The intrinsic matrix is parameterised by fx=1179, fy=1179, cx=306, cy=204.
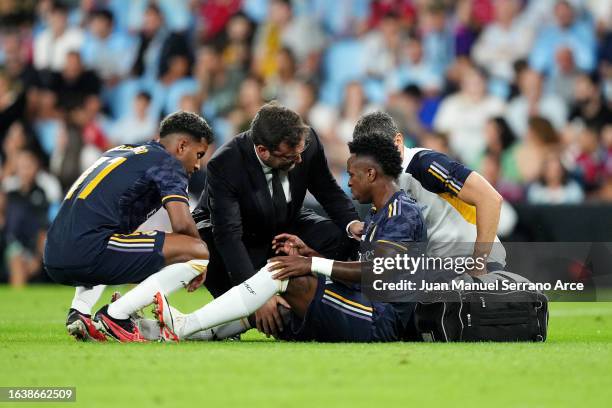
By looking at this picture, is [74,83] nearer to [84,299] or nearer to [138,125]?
[138,125]

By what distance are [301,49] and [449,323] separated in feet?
33.3

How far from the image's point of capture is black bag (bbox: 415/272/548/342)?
7.08 metres

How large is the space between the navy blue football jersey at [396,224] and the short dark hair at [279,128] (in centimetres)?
81

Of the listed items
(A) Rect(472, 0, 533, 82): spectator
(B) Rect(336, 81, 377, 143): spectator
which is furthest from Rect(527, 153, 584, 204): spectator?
(B) Rect(336, 81, 377, 143): spectator

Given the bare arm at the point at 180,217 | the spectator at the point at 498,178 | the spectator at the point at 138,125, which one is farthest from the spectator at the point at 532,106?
the bare arm at the point at 180,217

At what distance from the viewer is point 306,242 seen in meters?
8.43

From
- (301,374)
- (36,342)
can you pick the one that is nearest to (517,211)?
(36,342)

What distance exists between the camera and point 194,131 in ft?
25.7

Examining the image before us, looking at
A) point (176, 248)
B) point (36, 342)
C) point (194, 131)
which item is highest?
point (194, 131)

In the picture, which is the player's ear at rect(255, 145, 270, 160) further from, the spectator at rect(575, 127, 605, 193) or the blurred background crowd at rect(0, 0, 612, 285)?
the spectator at rect(575, 127, 605, 193)

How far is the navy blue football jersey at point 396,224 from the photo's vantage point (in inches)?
271

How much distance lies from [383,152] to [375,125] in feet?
1.76

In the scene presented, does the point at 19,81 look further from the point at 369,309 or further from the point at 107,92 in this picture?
the point at 369,309

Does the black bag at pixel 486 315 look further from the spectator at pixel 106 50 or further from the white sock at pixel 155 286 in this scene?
the spectator at pixel 106 50
